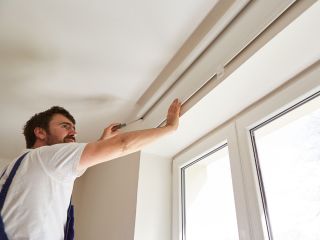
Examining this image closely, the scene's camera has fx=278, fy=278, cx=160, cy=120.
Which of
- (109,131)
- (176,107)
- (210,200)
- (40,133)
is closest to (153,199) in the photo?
(210,200)

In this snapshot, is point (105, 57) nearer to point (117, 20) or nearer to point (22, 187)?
point (117, 20)

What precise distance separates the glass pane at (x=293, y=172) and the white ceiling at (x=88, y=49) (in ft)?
1.83

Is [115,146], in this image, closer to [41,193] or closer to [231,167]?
[41,193]

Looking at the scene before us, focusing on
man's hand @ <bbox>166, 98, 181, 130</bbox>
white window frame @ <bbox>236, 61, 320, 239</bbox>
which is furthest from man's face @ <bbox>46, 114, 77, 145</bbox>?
white window frame @ <bbox>236, 61, 320, 239</bbox>

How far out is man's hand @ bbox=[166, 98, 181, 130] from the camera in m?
1.21

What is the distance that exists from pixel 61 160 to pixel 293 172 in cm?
80

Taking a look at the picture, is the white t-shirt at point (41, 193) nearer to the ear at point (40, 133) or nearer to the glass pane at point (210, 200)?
the ear at point (40, 133)

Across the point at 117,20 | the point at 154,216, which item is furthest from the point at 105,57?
the point at 154,216

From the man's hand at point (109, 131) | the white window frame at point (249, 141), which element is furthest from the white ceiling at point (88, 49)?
the white window frame at point (249, 141)

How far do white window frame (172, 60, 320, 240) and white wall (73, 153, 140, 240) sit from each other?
1.82 ft

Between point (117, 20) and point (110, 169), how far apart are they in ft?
3.84

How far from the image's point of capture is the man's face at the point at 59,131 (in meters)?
1.23

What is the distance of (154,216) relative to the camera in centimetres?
146

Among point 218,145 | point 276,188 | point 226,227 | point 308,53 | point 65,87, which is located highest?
point 65,87
